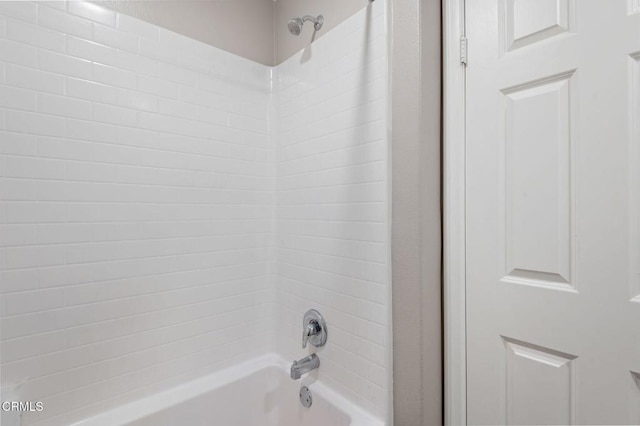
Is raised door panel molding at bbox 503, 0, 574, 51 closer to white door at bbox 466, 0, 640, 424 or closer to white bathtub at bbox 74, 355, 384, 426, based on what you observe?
white door at bbox 466, 0, 640, 424

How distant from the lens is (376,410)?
3.86 ft

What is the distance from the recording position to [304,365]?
1371mm

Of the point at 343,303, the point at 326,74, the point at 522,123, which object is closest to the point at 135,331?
the point at 343,303

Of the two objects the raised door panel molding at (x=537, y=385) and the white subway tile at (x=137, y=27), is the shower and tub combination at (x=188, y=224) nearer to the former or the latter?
the white subway tile at (x=137, y=27)

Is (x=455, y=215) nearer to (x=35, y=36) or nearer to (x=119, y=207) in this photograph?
(x=119, y=207)

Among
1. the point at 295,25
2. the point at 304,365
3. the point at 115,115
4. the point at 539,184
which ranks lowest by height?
the point at 304,365

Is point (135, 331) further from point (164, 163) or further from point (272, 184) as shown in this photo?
point (272, 184)

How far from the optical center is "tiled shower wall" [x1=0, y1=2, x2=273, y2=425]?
1074 mm

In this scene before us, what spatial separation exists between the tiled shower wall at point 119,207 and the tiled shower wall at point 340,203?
194mm

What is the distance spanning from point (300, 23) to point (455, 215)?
40.2 inches

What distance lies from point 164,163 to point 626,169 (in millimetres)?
1531

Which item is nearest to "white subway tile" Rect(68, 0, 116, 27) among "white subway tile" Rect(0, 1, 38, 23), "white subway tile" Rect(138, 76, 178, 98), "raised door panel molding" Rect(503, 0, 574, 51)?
"white subway tile" Rect(0, 1, 38, 23)

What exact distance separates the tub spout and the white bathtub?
0.30ft

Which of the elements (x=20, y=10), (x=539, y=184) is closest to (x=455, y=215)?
(x=539, y=184)
